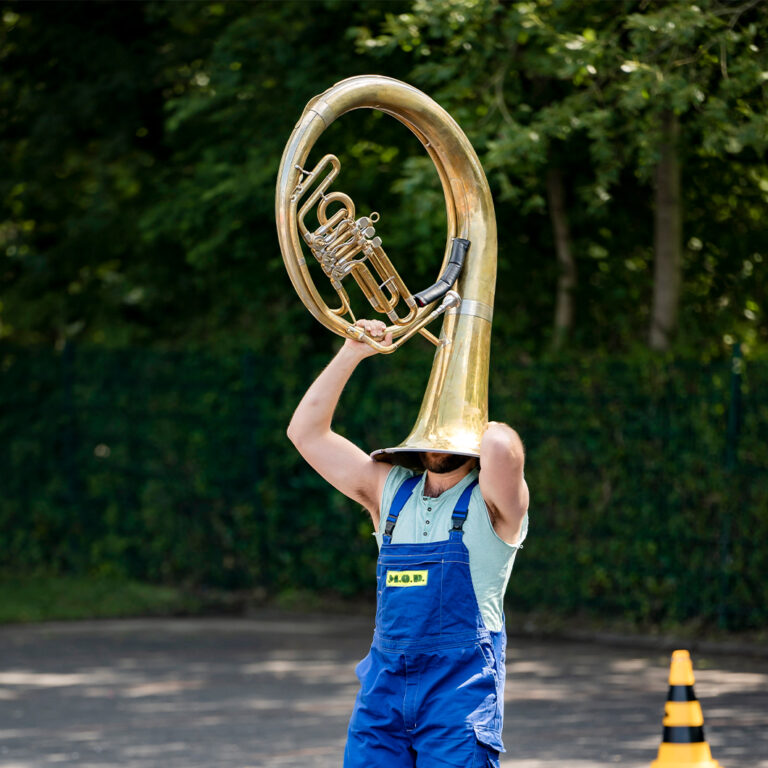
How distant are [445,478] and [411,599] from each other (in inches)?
14.6

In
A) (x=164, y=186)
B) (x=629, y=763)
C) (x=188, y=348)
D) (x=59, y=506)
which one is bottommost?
(x=629, y=763)

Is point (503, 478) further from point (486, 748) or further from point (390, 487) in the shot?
point (486, 748)

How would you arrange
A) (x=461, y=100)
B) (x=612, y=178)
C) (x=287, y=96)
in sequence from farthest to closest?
1. (x=287, y=96)
2. (x=461, y=100)
3. (x=612, y=178)

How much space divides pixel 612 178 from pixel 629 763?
420 centimetres

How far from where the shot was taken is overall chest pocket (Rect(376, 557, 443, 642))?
3.83 m

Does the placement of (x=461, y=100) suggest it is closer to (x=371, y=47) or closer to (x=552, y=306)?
(x=371, y=47)

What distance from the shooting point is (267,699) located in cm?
862

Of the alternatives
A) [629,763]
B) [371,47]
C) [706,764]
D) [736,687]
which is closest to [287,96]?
[371,47]

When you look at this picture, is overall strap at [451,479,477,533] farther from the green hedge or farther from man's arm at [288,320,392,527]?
the green hedge

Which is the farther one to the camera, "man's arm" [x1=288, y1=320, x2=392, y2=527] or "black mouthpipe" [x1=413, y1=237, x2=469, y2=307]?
"man's arm" [x1=288, y1=320, x2=392, y2=527]

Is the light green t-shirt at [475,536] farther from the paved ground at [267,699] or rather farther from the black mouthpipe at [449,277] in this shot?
the paved ground at [267,699]

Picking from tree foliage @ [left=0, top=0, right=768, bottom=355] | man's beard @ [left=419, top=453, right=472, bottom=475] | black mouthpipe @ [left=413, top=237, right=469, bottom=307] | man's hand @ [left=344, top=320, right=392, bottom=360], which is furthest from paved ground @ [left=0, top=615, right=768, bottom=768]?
black mouthpipe @ [left=413, top=237, right=469, bottom=307]

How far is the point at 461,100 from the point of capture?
10578 millimetres

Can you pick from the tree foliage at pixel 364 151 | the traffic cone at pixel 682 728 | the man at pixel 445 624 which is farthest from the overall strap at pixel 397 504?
the tree foliage at pixel 364 151
